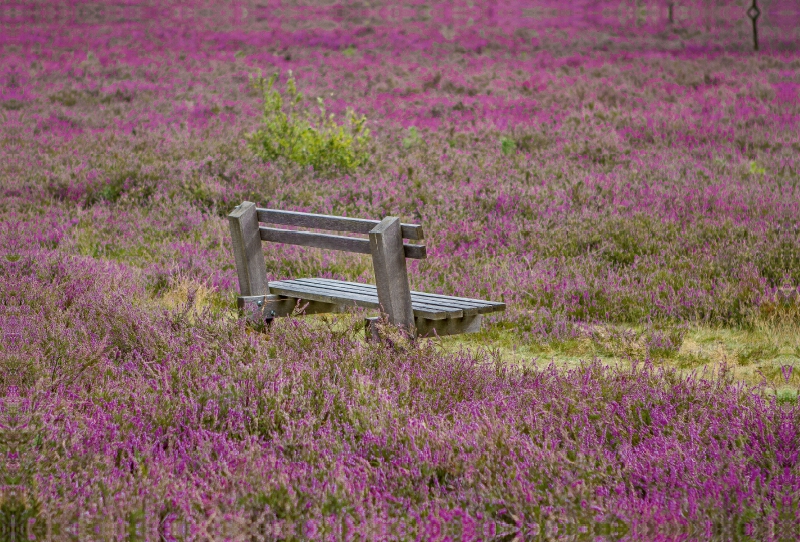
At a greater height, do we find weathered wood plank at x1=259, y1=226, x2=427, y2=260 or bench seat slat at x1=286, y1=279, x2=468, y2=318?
weathered wood plank at x1=259, y1=226, x2=427, y2=260

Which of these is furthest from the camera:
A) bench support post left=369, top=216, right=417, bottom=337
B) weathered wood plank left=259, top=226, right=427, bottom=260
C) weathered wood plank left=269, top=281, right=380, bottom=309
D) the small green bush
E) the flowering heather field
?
the small green bush

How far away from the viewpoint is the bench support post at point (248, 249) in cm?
552

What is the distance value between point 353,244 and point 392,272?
1.15ft

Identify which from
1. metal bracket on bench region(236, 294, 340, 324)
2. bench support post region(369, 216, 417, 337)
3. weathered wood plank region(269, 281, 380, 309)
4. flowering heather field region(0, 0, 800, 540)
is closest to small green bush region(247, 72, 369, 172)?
flowering heather field region(0, 0, 800, 540)

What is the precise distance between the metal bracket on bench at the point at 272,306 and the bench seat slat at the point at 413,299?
0.52 ft

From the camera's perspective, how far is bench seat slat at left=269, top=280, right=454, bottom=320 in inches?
194

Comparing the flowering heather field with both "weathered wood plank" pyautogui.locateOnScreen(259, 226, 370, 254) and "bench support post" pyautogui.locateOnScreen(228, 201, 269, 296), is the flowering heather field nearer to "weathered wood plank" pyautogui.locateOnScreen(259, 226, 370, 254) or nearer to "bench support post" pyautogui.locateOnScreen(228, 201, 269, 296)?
"bench support post" pyautogui.locateOnScreen(228, 201, 269, 296)

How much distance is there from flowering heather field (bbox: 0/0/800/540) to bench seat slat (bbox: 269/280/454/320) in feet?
0.58

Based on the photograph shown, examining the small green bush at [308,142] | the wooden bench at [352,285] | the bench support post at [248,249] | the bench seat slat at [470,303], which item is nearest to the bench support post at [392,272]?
the wooden bench at [352,285]

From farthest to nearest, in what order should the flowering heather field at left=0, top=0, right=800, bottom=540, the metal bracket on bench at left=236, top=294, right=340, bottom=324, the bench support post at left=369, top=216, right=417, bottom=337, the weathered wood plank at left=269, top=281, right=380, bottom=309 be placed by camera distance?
1. the metal bracket on bench at left=236, top=294, right=340, bottom=324
2. the weathered wood plank at left=269, top=281, right=380, bottom=309
3. the bench support post at left=369, top=216, right=417, bottom=337
4. the flowering heather field at left=0, top=0, right=800, bottom=540

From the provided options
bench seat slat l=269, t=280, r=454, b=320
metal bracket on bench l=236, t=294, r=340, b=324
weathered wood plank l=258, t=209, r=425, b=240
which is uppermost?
weathered wood plank l=258, t=209, r=425, b=240

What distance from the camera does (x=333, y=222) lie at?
5121mm

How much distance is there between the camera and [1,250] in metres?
7.59

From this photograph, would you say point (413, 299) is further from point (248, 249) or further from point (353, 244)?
point (248, 249)
